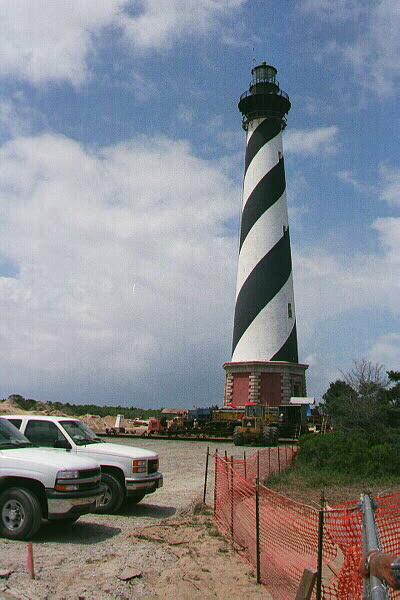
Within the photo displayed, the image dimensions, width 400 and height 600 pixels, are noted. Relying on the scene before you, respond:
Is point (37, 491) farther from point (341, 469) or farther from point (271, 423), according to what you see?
point (271, 423)

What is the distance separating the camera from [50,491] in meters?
8.99

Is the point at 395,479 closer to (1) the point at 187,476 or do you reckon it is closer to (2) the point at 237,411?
(1) the point at 187,476

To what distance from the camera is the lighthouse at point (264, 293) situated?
3722cm

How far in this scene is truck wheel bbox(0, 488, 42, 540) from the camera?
878 centimetres

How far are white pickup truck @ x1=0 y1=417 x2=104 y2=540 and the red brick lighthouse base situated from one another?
2786 centimetres

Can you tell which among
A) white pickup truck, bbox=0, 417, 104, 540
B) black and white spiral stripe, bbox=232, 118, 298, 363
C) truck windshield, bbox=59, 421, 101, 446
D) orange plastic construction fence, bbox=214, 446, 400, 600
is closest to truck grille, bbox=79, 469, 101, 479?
white pickup truck, bbox=0, 417, 104, 540

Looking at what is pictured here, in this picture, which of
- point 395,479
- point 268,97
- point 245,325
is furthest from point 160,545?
point 268,97

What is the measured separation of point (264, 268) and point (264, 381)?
7.28 meters

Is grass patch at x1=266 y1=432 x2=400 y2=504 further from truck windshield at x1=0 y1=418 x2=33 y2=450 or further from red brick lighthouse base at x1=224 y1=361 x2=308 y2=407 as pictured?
red brick lighthouse base at x1=224 y1=361 x2=308 y2=407

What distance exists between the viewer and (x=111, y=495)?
439 inches

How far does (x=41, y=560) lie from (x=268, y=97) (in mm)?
38522

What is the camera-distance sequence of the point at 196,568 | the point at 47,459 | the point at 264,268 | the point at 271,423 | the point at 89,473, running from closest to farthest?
the point at 196,568 → the point at 47,459 → the point at 89,473 → the point at 271,423 → the point at 264,268

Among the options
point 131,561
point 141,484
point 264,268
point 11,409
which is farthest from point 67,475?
point 11,409

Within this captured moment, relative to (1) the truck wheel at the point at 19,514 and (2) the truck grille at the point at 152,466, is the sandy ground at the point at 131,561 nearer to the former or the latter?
(1) the truck wheel at the point at 19,514
